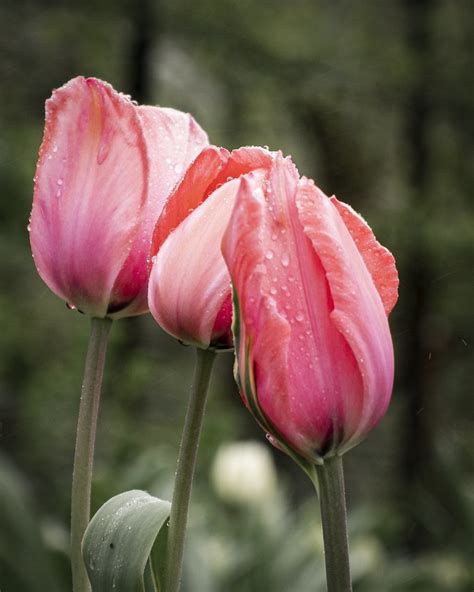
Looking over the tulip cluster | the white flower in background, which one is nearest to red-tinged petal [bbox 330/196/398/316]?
the tulip cluster

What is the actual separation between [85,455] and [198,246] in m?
0.09

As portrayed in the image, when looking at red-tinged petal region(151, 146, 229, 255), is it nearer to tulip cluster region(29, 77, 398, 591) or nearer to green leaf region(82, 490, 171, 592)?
tulip cluster region(29, 77, 398, 591)

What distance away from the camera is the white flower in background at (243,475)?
5.90 ft

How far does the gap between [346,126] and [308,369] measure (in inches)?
136

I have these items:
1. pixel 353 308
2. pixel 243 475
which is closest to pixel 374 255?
pixel 353 308

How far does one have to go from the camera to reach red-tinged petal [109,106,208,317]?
1.42 feet

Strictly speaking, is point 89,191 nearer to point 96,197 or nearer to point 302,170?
point 96,197

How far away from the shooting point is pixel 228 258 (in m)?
0.33

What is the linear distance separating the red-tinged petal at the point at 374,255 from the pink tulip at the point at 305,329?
0.03 m

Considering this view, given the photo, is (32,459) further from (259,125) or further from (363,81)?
(363,81)

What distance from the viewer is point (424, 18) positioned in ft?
10.5

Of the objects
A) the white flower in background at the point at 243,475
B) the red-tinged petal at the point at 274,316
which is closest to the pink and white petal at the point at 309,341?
the red-tinged petal at the point at 274,316

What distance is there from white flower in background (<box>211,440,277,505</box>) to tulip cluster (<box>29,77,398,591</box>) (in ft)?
4.50

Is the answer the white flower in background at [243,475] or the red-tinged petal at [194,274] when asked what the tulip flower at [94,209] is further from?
the white flower in background at [243,475]
